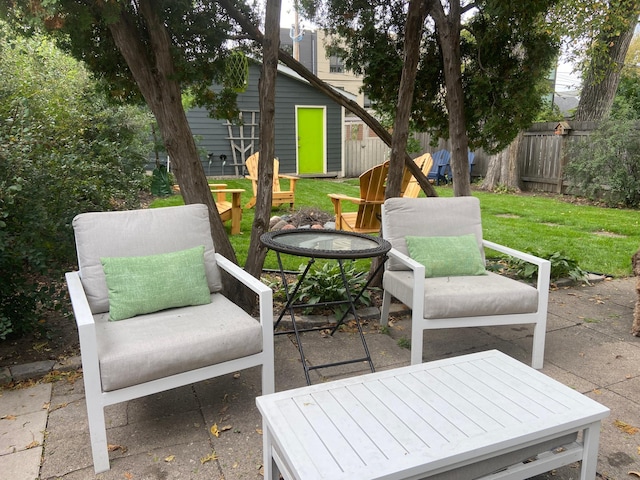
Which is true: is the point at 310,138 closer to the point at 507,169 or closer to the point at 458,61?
the point at 507,169

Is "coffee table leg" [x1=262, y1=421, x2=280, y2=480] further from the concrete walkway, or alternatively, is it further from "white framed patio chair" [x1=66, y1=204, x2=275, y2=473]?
"white framed patio chair" [x1=66, y1=204, x2=275, y2=473]

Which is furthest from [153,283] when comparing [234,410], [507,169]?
[507,169]

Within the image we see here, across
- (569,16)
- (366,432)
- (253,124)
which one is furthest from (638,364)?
(253,124)

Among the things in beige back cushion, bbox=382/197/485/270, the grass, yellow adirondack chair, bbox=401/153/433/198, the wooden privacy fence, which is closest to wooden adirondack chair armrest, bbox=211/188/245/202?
the grass

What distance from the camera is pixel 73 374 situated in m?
2.61

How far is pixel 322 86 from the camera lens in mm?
3982

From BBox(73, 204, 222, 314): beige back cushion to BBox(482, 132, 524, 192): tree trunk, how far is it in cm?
850

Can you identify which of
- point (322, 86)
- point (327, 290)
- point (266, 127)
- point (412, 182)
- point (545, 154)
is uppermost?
point (322, 86)

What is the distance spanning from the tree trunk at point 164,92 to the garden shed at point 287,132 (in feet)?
30.2

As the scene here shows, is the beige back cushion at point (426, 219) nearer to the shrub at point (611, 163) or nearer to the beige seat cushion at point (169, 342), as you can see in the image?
the beige seat cushion at point (169, 342)

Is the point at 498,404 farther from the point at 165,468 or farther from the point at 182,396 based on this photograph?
the point at 182,396

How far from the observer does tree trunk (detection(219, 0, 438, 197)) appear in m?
3.45

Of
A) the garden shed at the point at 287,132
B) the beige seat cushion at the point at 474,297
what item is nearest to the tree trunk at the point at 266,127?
Answer: the beige seat cushion at the point at 474,297

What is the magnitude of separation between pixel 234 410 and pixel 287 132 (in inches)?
432
